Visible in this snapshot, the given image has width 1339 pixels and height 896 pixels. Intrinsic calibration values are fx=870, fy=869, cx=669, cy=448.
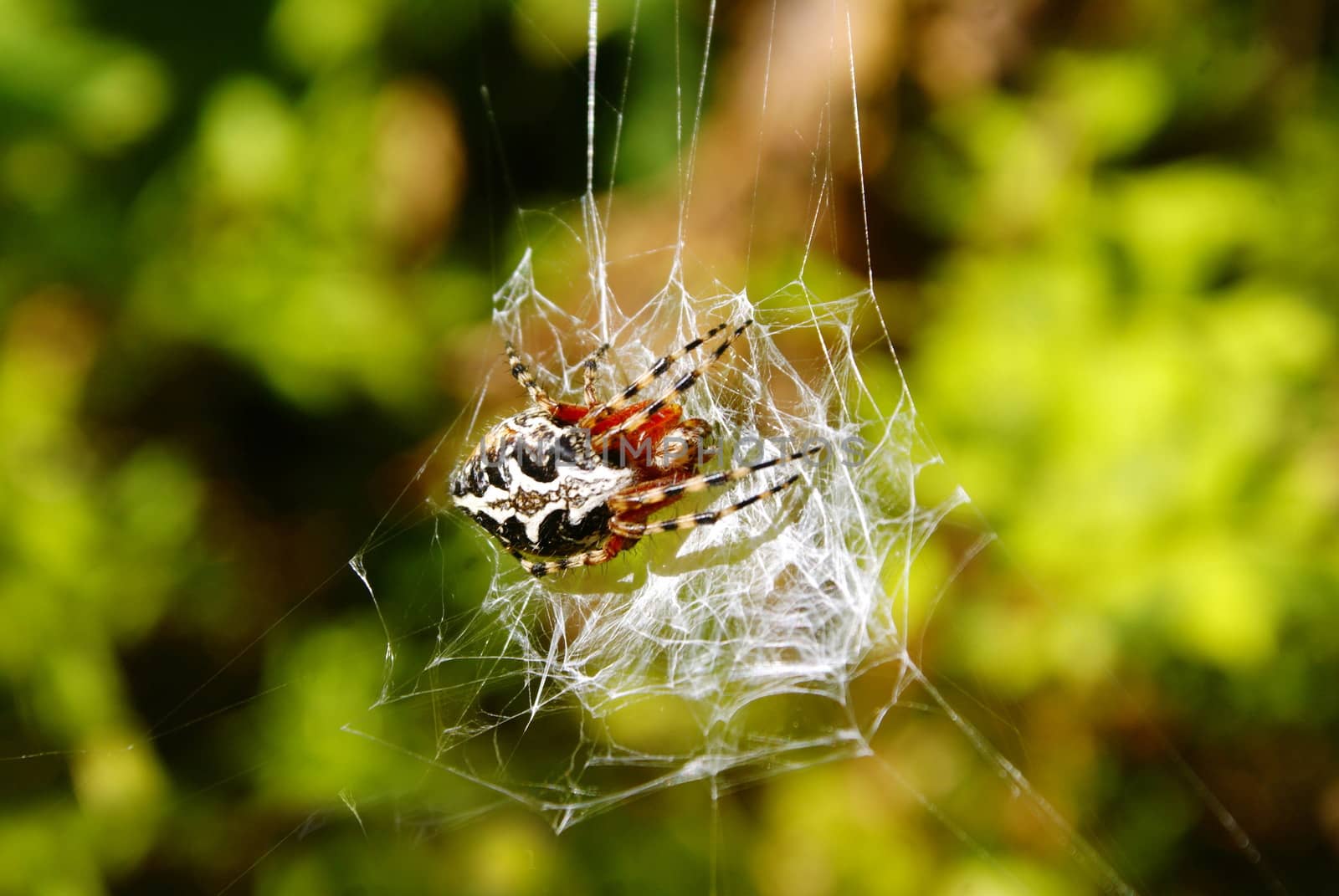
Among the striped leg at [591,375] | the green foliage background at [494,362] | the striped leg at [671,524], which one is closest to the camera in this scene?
the striped leg at [671,524]

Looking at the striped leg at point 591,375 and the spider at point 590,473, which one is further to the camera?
the striped leg at point 591,375

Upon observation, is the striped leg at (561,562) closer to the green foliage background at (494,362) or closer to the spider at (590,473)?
the spider at (590,473)

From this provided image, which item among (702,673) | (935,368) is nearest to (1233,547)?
(935,368)

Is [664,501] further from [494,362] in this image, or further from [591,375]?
[494,362]

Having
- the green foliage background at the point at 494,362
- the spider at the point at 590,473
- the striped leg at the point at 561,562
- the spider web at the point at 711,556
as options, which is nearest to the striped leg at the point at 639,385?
the spider at the point at 590,473

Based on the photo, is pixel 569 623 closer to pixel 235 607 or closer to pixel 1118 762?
pixel 235 607

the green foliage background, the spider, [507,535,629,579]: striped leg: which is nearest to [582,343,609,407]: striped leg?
the spider
